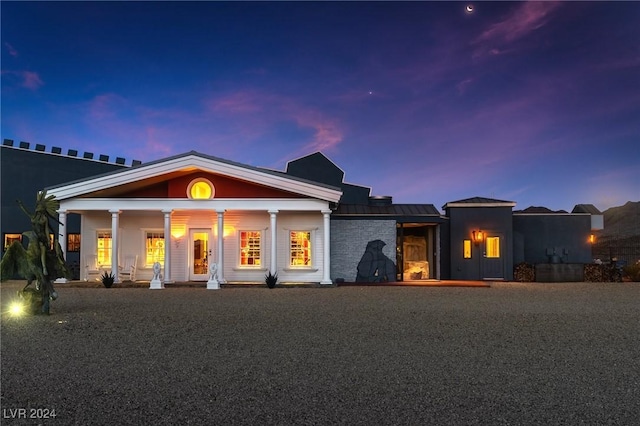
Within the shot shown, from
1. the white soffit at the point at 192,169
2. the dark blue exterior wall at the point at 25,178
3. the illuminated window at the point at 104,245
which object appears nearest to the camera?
the white soffit at the point at 192,169

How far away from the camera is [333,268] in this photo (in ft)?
62.1

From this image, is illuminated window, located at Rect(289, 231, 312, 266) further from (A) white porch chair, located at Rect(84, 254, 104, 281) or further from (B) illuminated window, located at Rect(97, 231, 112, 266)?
(A) white porch chair, located at Rect(84, 254, 104, 281)

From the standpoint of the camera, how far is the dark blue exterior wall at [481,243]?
20.2 metres

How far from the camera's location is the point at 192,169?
57.0 feet

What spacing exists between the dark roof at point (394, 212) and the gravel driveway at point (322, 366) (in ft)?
27.1

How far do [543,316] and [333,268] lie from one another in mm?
9918

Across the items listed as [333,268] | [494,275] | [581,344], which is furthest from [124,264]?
[581,344]

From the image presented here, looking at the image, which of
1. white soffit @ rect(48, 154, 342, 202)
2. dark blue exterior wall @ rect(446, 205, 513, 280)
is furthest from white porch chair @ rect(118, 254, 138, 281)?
dark blue exterior wall @ rect(446, 205, 513, 280)

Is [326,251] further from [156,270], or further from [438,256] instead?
[156,270]

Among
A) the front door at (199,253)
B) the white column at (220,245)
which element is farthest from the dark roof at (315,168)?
the white column at (220,245)

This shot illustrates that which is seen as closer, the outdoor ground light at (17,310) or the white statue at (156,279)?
the outdoor ground light at (17,310)

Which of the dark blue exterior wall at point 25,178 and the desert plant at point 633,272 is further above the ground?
the dark blue exterior wall at point 25,178

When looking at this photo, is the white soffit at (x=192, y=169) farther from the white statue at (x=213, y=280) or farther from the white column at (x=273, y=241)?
the white statue at (x=213, y=280)

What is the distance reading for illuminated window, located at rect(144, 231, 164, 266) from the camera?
62.2 ft
